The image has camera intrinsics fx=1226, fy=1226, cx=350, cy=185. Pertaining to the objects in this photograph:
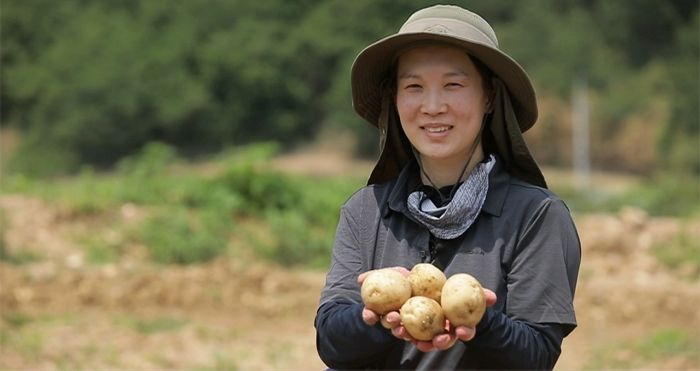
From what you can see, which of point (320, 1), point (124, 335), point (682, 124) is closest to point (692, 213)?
point (124, 335)

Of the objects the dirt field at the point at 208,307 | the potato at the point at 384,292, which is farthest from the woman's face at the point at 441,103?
the dirt field at the point at 208,307

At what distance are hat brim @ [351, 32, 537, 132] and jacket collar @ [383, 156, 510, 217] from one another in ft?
0.48

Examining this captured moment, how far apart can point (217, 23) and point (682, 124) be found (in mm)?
12476

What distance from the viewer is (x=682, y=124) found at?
2759cm

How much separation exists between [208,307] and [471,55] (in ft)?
22.5

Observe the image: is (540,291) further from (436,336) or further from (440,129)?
(440,129)

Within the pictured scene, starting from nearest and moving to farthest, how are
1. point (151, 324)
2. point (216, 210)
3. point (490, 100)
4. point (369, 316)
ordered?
point (369, 316) < point (490, 100) < point (151, 324) < point (216, 210)

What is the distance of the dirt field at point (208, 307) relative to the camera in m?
6.96

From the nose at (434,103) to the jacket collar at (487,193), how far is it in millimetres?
148

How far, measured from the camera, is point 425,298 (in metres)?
1.98

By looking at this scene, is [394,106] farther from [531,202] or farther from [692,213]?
[692,213]

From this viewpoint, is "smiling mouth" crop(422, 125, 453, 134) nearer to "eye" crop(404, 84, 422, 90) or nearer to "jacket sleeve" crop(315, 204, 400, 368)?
"eye" crop(404, 84, 422, 90)

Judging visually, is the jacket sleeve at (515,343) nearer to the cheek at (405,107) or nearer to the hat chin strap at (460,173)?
the hat chin strap at (460,173)

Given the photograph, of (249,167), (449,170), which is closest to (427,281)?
(449,170)
